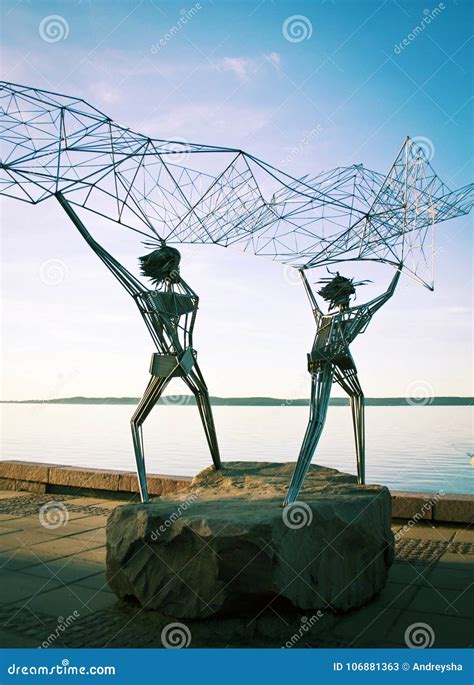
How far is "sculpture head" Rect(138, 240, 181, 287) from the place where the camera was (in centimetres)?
657

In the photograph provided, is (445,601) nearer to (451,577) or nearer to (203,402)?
(451,577)

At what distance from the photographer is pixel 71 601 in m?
5.22

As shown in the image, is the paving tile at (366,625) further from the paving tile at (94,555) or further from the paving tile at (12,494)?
the paving tile at (12,494)

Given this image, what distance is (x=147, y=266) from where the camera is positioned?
6598 millimetres

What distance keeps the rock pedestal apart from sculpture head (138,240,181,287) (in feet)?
7.44

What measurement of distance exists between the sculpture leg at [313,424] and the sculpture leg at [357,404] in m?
0.42

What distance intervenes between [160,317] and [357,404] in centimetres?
226

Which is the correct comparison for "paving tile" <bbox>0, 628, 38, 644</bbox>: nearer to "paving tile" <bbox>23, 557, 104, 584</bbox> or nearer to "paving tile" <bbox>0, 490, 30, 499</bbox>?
"paving tile" <bbox>23, 557, 104, 584</bbox>

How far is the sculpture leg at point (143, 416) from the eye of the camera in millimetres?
6223

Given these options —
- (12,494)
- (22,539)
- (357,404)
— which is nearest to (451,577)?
(357,404)

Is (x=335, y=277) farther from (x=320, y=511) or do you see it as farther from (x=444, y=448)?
(x=444, y=448)

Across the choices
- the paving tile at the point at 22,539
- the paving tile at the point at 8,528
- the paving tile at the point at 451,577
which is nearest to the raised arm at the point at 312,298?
the paving tile at the point at 451,577

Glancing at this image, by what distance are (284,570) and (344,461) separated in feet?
44.6

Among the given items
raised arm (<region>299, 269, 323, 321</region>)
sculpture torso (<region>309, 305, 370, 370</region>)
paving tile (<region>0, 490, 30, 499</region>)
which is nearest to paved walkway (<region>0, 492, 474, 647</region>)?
sculpture torso (<region>309, 305, 370, 370</region>)
